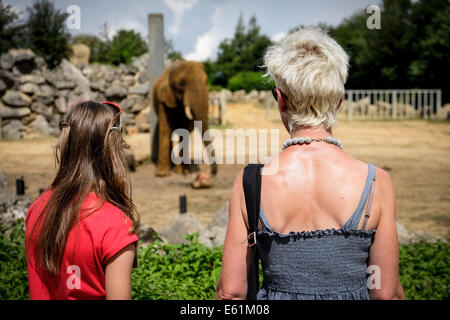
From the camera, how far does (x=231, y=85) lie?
33844 mm

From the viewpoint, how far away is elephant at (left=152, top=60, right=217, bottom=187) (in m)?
9.07

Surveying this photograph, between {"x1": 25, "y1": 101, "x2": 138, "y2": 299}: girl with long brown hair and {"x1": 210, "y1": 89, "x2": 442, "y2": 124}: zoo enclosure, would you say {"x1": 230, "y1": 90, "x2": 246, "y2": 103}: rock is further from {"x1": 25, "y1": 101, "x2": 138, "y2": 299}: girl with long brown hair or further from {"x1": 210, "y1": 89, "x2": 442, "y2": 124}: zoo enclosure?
{"x1": 25, "y1": 101, "x2": 138, "y2": 299}: girl with long brown hair

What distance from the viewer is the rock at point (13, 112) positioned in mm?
15250

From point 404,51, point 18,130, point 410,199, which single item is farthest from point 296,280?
point 404,51

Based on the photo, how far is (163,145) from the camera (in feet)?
32.0

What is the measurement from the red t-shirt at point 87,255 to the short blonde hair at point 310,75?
2.16 feet

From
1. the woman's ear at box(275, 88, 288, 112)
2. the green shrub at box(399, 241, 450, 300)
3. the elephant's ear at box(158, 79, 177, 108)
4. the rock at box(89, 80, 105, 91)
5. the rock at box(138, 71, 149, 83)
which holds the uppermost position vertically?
the rock at box(138, 71, 149, 83)

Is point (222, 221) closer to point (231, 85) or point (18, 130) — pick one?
point (18, 130)

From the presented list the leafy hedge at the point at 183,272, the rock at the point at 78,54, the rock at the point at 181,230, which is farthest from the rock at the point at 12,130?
the rock at the point at 181,230

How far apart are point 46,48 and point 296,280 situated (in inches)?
835

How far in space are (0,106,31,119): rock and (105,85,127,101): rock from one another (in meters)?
2.80

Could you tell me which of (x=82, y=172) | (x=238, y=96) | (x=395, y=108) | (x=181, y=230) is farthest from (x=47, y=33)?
(x=82, y=172)

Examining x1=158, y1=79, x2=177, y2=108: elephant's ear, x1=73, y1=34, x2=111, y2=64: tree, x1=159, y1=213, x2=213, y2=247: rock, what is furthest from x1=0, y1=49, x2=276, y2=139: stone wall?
x1=159, y1=213, x2=213, y2=247: rock

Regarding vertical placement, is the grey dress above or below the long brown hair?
below
